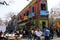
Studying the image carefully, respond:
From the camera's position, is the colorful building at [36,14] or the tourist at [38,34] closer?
the tourist at [38,34]

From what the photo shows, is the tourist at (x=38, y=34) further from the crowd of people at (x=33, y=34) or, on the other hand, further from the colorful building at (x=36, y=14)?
the colorful building at (x=36, y=14)

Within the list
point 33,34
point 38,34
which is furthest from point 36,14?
point 38,34

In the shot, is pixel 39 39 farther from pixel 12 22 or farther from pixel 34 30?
pixel 12 22

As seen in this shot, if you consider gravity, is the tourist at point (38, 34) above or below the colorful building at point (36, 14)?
below

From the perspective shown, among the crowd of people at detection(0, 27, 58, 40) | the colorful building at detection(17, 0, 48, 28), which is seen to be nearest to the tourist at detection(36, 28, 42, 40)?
the crowd of people at detection(0, 27, 58, 40)

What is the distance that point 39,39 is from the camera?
11.4m

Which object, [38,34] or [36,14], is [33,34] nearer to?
[38,34]

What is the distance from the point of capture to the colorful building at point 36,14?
1193 centimetres

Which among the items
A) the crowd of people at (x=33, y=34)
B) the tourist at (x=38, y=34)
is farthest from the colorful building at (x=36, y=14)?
the tourist at (x=38, y=34)

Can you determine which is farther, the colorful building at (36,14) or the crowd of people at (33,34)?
the colorful building at (36,14)

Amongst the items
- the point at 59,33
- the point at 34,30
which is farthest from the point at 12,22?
the point at 59,33

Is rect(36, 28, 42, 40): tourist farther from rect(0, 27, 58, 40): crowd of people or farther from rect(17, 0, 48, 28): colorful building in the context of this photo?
rect(17, 0, 48, 28): colorful building

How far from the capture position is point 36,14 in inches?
472

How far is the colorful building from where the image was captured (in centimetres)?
1193
